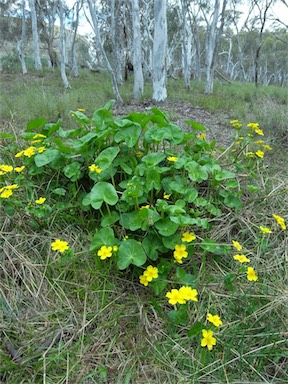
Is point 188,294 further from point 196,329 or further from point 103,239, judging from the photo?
point 103,239

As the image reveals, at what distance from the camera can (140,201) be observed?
1.60 metres

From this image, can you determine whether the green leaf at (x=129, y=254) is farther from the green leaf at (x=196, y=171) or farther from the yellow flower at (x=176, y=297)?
the green leaf at (x=196, y=171)

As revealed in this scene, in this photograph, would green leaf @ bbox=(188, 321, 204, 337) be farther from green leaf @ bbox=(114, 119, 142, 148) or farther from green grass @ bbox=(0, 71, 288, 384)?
green leaf @ bbox=(114, 119, 142, 148)

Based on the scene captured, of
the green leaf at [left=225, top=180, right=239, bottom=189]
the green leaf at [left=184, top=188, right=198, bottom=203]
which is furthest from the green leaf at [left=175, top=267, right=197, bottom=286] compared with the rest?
the green leaf at [left=225, top=180, right=239, bottom=189]

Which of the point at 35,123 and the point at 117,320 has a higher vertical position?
the point at 35,123

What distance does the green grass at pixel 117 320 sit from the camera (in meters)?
1.20

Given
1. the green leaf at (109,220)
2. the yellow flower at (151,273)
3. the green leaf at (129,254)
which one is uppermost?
the green leaf at (109,220)

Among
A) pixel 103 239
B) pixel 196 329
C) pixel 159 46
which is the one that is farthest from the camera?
pixel 159 46

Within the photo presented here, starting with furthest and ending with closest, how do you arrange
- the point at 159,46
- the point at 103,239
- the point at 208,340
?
the point at 159,46, the point at 103,239, the point at 208,340

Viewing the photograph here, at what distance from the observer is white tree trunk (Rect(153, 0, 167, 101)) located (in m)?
5.57

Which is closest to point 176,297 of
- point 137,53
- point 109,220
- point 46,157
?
point 109,220

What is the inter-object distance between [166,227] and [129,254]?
220 mm

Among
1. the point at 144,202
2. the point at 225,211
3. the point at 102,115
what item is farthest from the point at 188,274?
the point at 102,115

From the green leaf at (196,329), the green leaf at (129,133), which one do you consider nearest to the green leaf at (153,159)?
the green leaf at (129,133)
